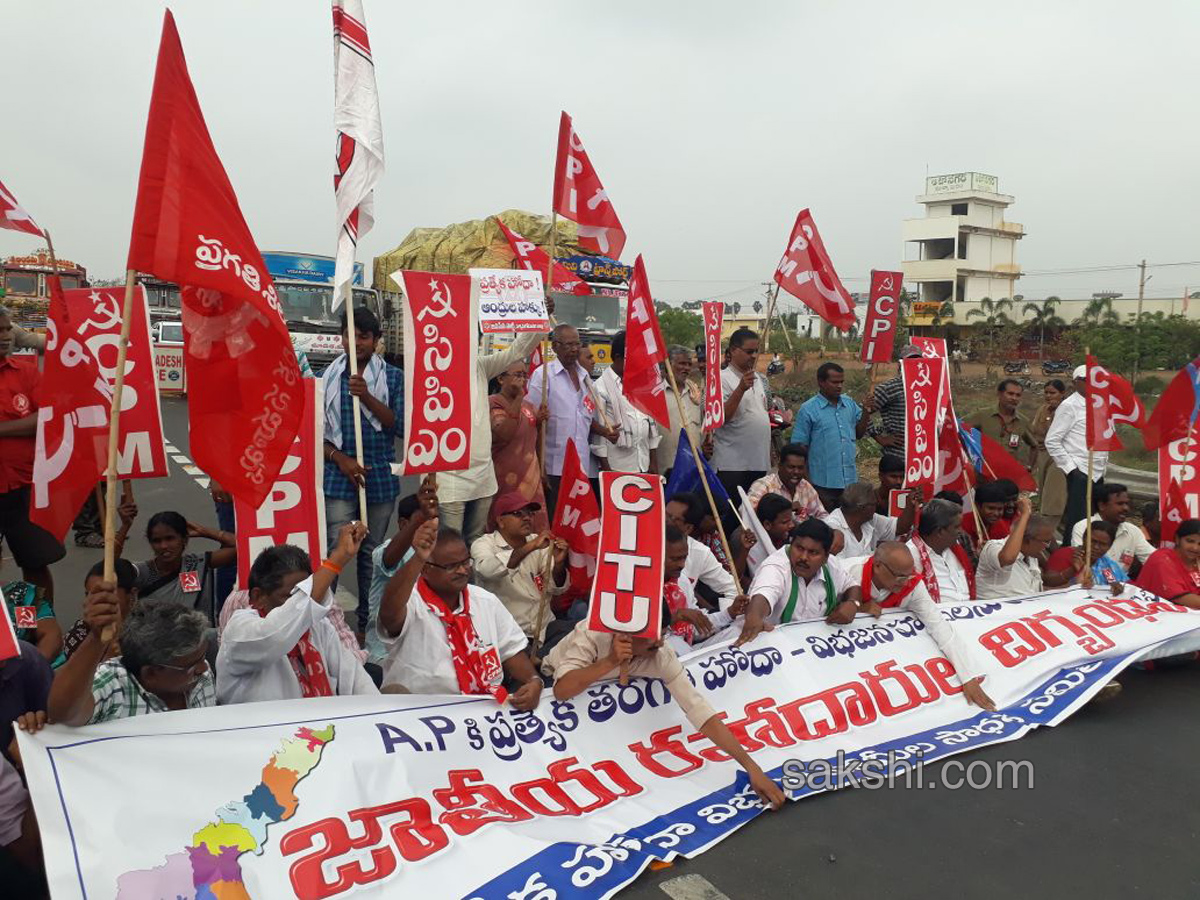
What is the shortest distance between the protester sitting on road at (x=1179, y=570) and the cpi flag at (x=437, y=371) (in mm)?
4338

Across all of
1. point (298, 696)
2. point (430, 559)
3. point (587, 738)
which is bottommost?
point (587, 738)

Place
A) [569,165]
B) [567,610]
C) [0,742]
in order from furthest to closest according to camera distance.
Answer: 1. [569,165]
2. [567,610]
3. [0,742]

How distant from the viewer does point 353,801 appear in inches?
129

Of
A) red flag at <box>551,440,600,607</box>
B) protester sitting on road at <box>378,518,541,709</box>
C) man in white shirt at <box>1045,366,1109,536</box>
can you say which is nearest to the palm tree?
man in white shirt at <box>1045,366,1109,536</box>

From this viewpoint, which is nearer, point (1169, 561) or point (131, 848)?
point (131, 848)

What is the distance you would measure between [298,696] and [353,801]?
Result: 23.6 inches

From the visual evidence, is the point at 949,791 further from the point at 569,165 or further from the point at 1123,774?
the point at 569,165

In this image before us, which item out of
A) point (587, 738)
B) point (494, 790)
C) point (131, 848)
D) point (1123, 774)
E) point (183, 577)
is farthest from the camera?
point (183, 577)

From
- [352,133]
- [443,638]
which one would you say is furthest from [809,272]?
[443,638]

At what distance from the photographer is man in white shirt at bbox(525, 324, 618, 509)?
7023 mm

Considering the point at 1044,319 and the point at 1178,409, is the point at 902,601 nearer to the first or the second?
the point at 1178,409

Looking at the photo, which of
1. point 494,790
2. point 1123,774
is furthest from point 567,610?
point 1123,774

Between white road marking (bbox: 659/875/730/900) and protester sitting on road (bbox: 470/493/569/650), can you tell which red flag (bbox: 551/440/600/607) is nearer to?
protester sitting on road (bbox: 470/493/569/650)

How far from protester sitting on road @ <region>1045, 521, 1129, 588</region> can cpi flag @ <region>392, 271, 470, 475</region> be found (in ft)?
13.6
